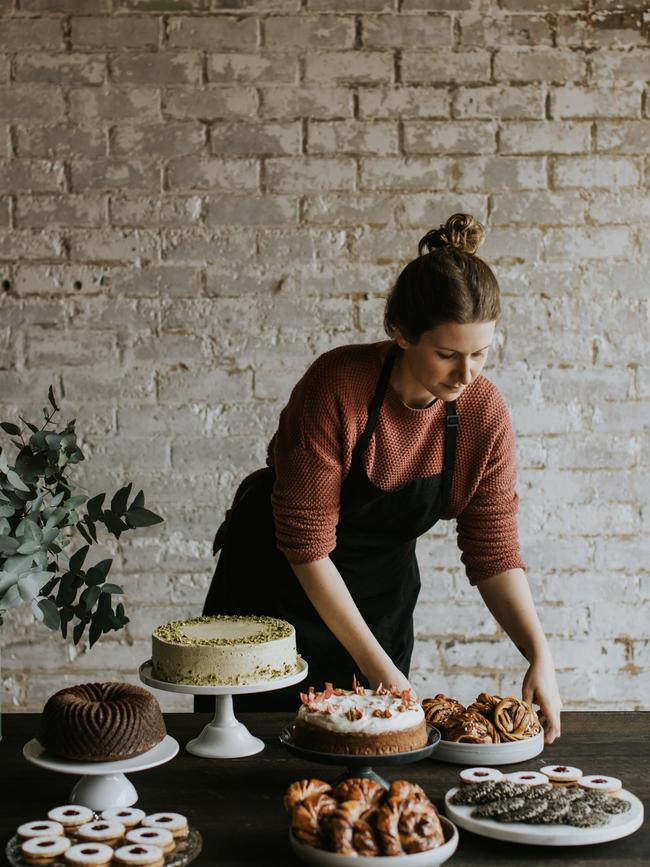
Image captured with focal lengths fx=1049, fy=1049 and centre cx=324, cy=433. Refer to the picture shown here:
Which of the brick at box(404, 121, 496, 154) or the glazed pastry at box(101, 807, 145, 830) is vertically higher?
the brick at box(404, 121, 496, 154)

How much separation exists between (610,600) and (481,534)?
112cm

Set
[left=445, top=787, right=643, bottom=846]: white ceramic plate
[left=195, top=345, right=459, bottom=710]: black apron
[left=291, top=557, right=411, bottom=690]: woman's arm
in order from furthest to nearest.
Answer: [left=195, top=345, right=459, bottom=710]: black apron, [left=291, top=557, right=411, bottom=690]: woman's arm, [left=445, top=787, right=643, bottom=846]: white ceramic plate

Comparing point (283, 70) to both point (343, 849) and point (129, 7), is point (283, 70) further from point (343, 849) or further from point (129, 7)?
point (343, 849)

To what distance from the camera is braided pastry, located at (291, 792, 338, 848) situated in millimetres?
1153

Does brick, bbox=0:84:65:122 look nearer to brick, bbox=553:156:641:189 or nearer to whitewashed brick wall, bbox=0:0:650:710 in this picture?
whitewashed brick wall, bbox=0:0:650:710

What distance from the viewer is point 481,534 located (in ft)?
6.41

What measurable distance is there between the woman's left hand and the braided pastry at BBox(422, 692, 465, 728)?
0.16 meters

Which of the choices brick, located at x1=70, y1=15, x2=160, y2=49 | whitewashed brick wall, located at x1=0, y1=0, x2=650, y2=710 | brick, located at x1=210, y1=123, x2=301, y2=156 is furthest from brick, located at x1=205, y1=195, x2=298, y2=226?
brick, located at x1=70, y1=15, x2=160, y2=49

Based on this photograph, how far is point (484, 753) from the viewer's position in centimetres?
150

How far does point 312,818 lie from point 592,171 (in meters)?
2.18

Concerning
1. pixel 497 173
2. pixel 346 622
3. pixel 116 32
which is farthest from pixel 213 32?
pixel 346 622

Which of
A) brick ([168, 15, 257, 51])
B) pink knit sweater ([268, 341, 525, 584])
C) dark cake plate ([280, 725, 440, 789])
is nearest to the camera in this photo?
dark cake plate ([280, 725, 440, 789])

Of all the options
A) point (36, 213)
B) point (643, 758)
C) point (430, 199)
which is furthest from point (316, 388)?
point (36, 213)

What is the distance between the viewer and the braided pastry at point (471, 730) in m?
1.52
